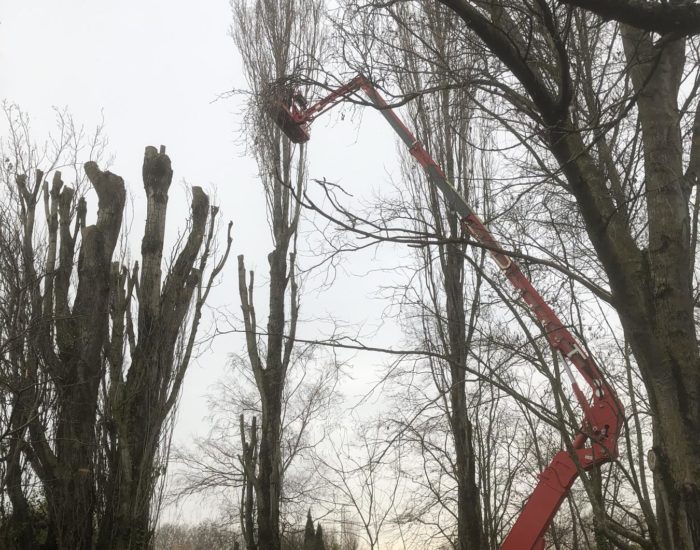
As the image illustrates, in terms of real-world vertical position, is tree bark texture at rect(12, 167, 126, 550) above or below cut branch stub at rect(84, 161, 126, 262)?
below

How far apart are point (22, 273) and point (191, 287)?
6.55ft

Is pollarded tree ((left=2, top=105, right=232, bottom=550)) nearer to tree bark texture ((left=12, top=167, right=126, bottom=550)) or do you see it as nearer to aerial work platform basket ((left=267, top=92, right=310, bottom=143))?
tree bark texture ((left=12, top=167, right=126, bottom=550))

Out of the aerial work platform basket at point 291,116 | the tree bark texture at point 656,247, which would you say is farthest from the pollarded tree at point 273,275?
the tree bark texture at point 656,247

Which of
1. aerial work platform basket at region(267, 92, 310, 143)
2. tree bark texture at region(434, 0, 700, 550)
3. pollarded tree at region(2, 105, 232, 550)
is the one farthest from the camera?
pollarded tree at region(2, 105, 232, 550)

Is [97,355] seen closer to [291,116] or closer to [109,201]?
[109,201]

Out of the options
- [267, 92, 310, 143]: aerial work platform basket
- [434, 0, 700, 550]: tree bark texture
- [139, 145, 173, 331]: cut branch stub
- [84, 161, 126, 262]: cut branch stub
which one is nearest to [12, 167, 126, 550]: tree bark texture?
[84, 161, 126, 262]: cut branch stub

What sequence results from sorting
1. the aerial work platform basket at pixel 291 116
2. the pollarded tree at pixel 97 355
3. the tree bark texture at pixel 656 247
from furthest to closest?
the pollarded tree at pixel 97 355
the aerial work platform basket at pixel 291 116
the tree bark texture at pixel 656 247

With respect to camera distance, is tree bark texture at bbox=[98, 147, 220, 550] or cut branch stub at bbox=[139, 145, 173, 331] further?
cut branch stub at bbox=[139, 145, 173, 331]

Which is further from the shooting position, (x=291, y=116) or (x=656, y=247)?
(x=291, y=116)

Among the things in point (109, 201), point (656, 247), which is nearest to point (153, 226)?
point (109, 201)

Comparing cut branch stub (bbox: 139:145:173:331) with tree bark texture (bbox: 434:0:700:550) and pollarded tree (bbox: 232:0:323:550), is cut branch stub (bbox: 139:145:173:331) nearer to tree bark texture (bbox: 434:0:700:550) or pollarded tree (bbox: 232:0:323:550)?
pollarded tree (bbox: 232:0:323:550)

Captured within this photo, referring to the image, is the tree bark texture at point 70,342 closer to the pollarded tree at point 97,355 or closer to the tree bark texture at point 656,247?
the pollarded tree at point 97,355

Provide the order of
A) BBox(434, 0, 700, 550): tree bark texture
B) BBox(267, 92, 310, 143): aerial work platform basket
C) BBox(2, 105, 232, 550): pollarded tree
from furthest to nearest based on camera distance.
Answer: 1. BBox(2, 105, 232, 550): pollarded tree
2. BBox(267, 92, 310, 143): aerial work platform basket
3. BBox(434, 0, 700, 550): tree bark texture

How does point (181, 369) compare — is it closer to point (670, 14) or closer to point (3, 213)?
point (3, 213)
